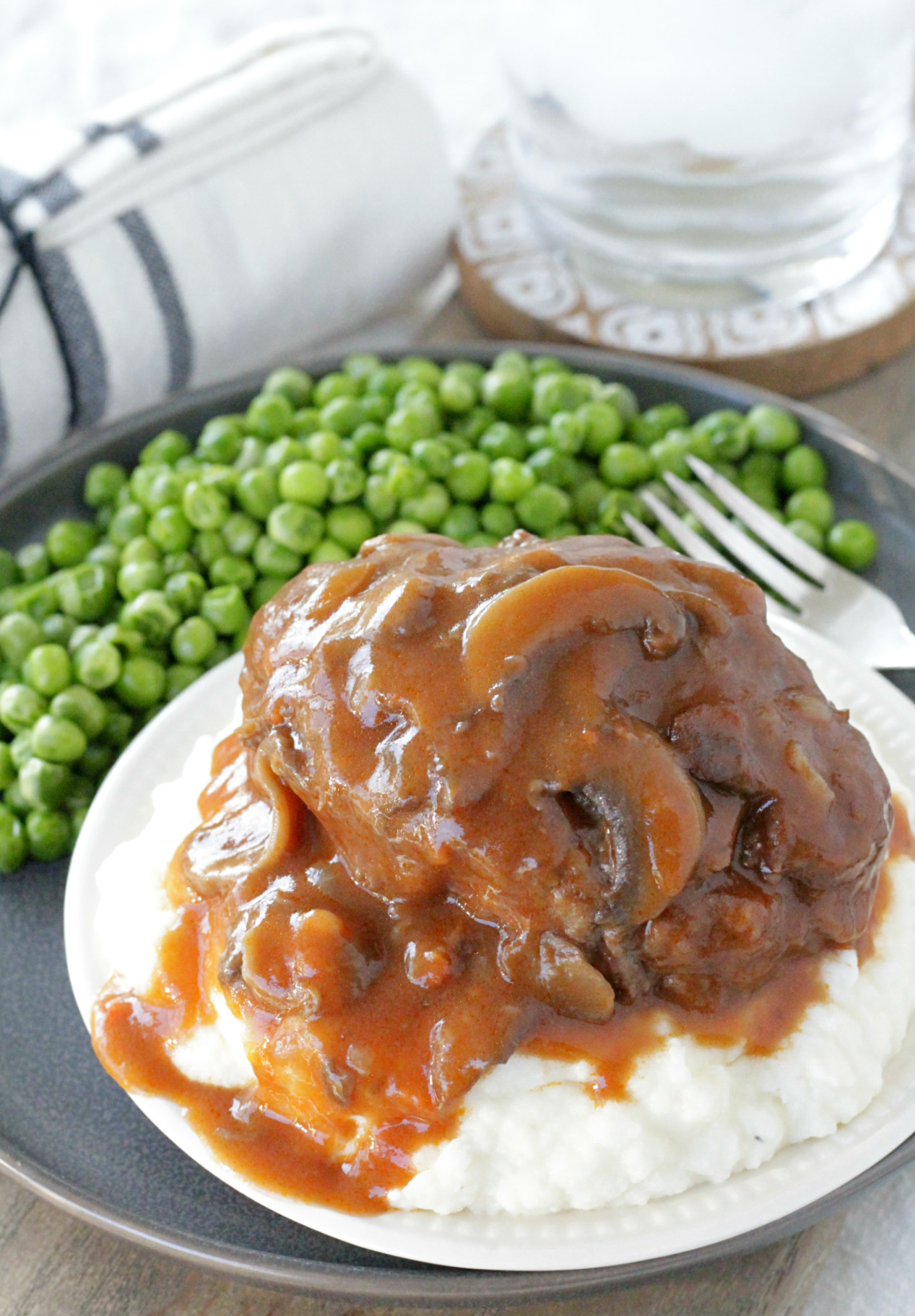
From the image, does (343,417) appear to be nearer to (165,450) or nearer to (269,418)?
(269,418)

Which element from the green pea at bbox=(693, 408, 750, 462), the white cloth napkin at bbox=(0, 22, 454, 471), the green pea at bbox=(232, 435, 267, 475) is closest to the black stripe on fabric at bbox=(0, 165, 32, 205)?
the white cloth napkin at bbox=(0, 22, 454, 471)

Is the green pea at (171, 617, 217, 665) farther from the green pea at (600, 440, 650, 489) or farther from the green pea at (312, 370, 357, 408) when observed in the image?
the green pea at (600, 440, 650, 489)

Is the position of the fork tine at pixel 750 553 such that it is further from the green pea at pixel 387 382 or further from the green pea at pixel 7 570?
the green pea at pixel 7 570

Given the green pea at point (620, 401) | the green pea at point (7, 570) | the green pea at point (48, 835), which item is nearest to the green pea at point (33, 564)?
the green pea at point (7, 570)

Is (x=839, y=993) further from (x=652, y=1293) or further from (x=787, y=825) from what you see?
(x=652, y=1293)

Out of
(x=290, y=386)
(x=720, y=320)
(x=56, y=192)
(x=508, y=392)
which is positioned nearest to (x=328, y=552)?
(x=290, y=386)

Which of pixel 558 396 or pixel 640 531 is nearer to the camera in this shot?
pixel 640 531

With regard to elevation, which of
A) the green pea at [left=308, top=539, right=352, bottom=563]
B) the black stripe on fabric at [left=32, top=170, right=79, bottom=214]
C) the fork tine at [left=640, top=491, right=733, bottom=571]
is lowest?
the fork tine at [left=640, top=491, right=733, bottom=571]
